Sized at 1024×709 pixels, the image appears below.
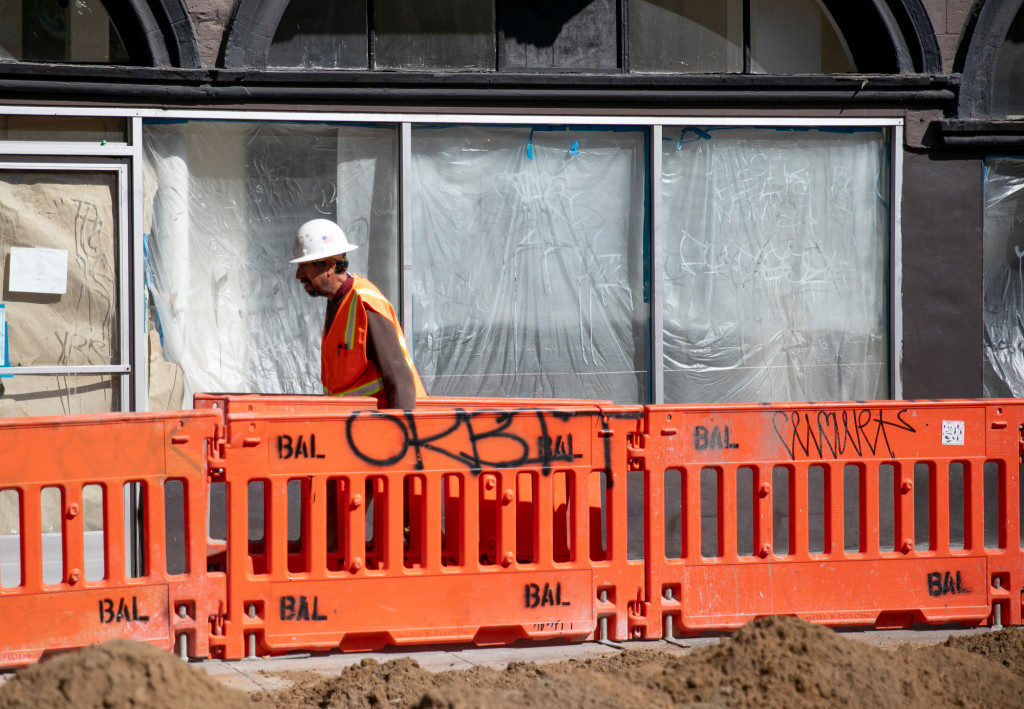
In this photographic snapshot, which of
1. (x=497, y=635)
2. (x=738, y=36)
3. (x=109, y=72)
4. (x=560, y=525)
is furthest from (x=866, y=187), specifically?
(x=109, y=72)

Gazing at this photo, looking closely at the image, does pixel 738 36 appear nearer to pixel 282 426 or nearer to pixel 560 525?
pixel 560 525

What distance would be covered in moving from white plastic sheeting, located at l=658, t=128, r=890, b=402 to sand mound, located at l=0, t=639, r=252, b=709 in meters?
4.94

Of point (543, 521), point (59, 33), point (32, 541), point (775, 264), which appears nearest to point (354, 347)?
point (543, 521)

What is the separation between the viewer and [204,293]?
7.29 meters

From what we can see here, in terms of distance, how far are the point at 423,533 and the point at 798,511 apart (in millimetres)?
1970

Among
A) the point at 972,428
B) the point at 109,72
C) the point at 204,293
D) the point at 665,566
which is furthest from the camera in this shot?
the point at 204,293

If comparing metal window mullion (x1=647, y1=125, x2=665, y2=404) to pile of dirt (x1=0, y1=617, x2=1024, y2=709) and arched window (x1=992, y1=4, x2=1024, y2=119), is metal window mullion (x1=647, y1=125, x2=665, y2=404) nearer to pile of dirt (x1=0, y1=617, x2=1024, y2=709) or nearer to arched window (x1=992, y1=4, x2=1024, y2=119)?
arched window (x1=992, y1=4, x2=1024, y2=119)

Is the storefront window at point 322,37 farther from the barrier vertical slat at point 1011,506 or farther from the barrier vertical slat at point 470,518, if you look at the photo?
the barrier vertical slat at point 1011,506

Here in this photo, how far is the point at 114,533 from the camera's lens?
4.97 meters

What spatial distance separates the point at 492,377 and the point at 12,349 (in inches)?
125

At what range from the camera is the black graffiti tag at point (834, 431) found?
564 centimetres

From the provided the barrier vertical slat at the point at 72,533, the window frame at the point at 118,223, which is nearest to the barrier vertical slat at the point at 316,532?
the barrier vertical slat at the point at 72,533

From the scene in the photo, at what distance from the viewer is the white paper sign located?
273 inches

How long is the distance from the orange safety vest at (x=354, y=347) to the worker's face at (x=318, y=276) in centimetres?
14
